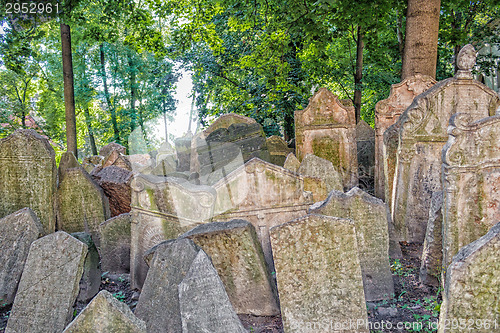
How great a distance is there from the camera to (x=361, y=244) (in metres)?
4.43

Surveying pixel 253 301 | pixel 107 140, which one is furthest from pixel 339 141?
pixel 107 140

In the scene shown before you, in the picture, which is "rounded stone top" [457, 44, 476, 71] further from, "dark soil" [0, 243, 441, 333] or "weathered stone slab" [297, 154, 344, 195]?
"dark soil" [0, 243, 441, 333]

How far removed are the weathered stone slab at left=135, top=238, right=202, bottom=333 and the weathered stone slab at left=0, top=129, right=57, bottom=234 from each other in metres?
3.03

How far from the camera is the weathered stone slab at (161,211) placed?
15.7 feet

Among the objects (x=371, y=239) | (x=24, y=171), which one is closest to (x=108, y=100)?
(x=24, y=171)

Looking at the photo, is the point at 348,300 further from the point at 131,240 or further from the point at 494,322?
the point at 131,240

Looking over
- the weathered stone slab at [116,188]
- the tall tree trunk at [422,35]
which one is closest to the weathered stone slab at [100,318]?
the weathered stone slab at [116,188]

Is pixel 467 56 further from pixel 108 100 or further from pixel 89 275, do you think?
→ pixel 108 100

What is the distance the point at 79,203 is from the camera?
6.23m

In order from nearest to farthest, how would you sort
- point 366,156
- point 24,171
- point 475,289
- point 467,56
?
1. point 475,289
2. point 24,171
3. point 467,56
4. point 366,156

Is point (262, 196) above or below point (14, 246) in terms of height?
above

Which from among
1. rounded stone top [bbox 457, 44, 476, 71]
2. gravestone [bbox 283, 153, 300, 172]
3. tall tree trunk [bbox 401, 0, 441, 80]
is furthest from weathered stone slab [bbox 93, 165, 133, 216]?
tall tree trunk [bbox 401, 0, 441, 80]

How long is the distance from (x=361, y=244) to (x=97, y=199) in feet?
13.7

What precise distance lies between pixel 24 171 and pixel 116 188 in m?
1.57
